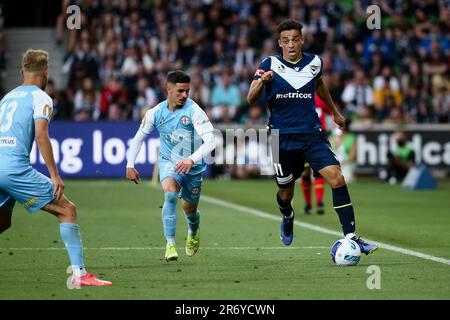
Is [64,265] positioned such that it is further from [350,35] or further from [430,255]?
[350,35]

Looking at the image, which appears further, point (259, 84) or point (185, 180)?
point (185, 180)

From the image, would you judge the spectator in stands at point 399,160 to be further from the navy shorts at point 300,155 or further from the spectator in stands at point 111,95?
the navy shorts at point 300,155

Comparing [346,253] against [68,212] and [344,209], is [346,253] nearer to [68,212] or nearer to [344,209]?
[344,209]

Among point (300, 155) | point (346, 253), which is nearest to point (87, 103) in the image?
point (300, 155)

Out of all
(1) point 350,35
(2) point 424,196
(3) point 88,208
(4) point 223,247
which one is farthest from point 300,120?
(1) point 350,35

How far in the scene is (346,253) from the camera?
11.0m

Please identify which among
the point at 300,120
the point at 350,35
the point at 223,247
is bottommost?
the point at 223,247

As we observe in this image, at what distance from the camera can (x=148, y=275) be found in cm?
1030

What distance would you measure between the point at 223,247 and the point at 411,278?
3504 mm

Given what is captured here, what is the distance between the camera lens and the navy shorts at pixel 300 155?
11.8m

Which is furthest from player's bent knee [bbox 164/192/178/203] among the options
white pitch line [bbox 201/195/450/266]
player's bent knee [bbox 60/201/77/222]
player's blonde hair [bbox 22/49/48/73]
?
white pitch line [bbox 201/195/450/266]

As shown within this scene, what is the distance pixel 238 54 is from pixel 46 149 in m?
21.9

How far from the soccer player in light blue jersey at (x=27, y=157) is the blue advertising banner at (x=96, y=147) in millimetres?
17385
